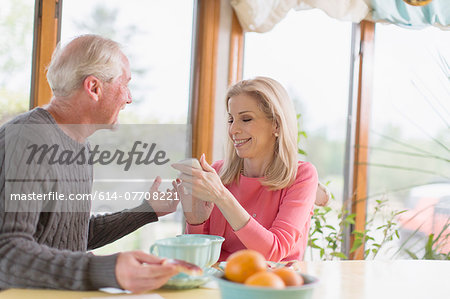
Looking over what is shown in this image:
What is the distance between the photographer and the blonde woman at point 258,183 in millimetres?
1537

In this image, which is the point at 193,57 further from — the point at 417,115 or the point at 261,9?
the point at 417,115

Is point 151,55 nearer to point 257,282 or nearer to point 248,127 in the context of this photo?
point 248,127

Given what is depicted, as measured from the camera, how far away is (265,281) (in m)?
0.79

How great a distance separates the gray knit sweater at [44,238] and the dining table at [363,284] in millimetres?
30

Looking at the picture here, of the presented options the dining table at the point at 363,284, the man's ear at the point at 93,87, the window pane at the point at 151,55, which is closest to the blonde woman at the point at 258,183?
the dining table at the point at 363,284

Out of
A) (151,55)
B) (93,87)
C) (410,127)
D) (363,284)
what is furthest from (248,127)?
(410,127)

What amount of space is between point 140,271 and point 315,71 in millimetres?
2761

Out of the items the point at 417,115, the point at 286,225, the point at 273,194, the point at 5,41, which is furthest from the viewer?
the point at 417,115

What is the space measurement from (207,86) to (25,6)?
125cm

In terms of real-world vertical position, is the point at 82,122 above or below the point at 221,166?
above

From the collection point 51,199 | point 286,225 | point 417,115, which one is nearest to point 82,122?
point 51,199

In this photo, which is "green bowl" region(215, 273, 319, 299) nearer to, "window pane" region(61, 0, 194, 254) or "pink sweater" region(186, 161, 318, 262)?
"pink sweater" region(186, 161, 318, 262)

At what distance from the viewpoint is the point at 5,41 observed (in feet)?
8.05

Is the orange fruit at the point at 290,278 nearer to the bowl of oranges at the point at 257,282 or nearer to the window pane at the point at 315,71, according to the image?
the bowl of oranges at the point at 257,282
